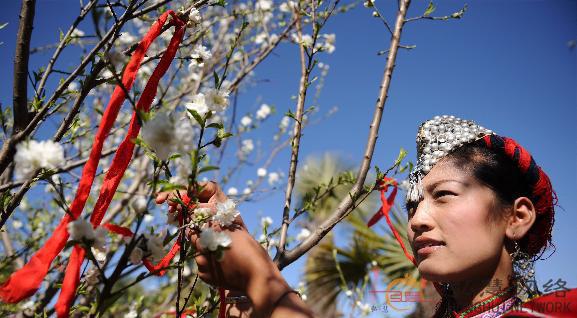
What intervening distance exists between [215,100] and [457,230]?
703 mm

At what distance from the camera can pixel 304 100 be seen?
150 centimetres

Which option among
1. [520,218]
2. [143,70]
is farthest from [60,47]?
[143,70]

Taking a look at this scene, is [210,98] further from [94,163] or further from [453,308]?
[453,308]

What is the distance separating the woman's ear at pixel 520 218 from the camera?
1147 millimetres

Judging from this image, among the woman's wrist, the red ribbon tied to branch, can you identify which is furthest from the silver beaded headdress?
the red ribbon tied to branch

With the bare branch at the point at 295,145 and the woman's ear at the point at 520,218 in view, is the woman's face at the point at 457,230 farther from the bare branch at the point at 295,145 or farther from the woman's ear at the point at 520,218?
the bare branch at the point at 295,145

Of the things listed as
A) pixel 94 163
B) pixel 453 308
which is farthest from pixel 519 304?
pixel 94 163

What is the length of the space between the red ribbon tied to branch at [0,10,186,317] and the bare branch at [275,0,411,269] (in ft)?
1.75

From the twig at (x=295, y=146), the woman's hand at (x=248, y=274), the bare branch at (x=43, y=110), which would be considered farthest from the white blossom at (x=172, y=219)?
the twig at (x=295, y=146)

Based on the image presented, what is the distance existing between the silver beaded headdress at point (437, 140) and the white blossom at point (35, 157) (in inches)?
Answer: 37.2

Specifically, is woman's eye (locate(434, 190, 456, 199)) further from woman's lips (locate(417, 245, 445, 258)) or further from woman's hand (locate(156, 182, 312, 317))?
woman's hand (locate(156, 182, 312, 317))

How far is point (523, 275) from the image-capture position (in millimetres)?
1169

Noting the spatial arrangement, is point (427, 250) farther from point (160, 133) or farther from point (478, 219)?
point (160, 133)

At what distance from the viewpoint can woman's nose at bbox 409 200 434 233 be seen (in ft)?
3.57
